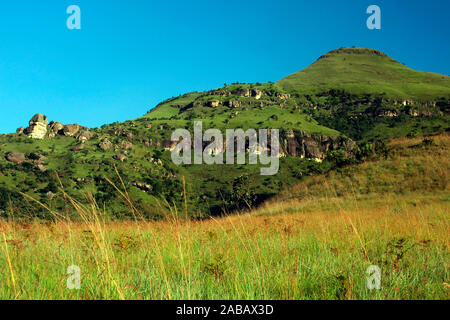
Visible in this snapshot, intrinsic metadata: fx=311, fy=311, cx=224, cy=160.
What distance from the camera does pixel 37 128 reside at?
520ft

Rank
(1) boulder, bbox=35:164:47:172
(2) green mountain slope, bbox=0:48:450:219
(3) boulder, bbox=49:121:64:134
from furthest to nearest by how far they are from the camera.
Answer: (3) boulder, bbox=49:121:64:134 → (1) boulder, bbox=35:164:47:172 → (2) green mountain slope, bbox=0:48:450:219

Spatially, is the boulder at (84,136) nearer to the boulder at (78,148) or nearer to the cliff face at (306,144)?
the boulder at (78,148)

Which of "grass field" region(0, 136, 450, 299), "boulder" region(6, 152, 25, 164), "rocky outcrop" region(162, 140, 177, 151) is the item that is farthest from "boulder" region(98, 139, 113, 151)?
"grass field" region(0, 136, 450, 299)

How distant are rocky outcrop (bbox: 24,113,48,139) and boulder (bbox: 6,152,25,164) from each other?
29.4m

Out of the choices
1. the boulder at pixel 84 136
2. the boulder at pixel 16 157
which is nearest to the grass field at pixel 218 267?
the boulder at pixel 16 157

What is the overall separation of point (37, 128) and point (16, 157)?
36.2 metres

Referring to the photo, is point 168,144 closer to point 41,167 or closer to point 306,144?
point 41,167

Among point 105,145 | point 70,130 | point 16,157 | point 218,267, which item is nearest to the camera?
point 218,267

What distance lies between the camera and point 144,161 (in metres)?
150

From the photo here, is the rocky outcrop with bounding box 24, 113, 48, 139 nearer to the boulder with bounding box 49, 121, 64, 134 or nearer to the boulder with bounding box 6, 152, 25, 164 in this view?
the boulder with bounding box 49, 121, 64, 134

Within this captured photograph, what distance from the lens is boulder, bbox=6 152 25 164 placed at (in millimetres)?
125688

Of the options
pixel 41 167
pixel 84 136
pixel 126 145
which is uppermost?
pixel 84 136

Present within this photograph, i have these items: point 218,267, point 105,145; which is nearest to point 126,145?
point 105,145

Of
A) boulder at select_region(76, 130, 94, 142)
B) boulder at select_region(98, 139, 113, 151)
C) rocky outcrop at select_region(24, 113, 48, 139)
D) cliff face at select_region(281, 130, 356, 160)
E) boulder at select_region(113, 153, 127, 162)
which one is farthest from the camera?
cliff face at select_region(281, 130, 356, 160)
